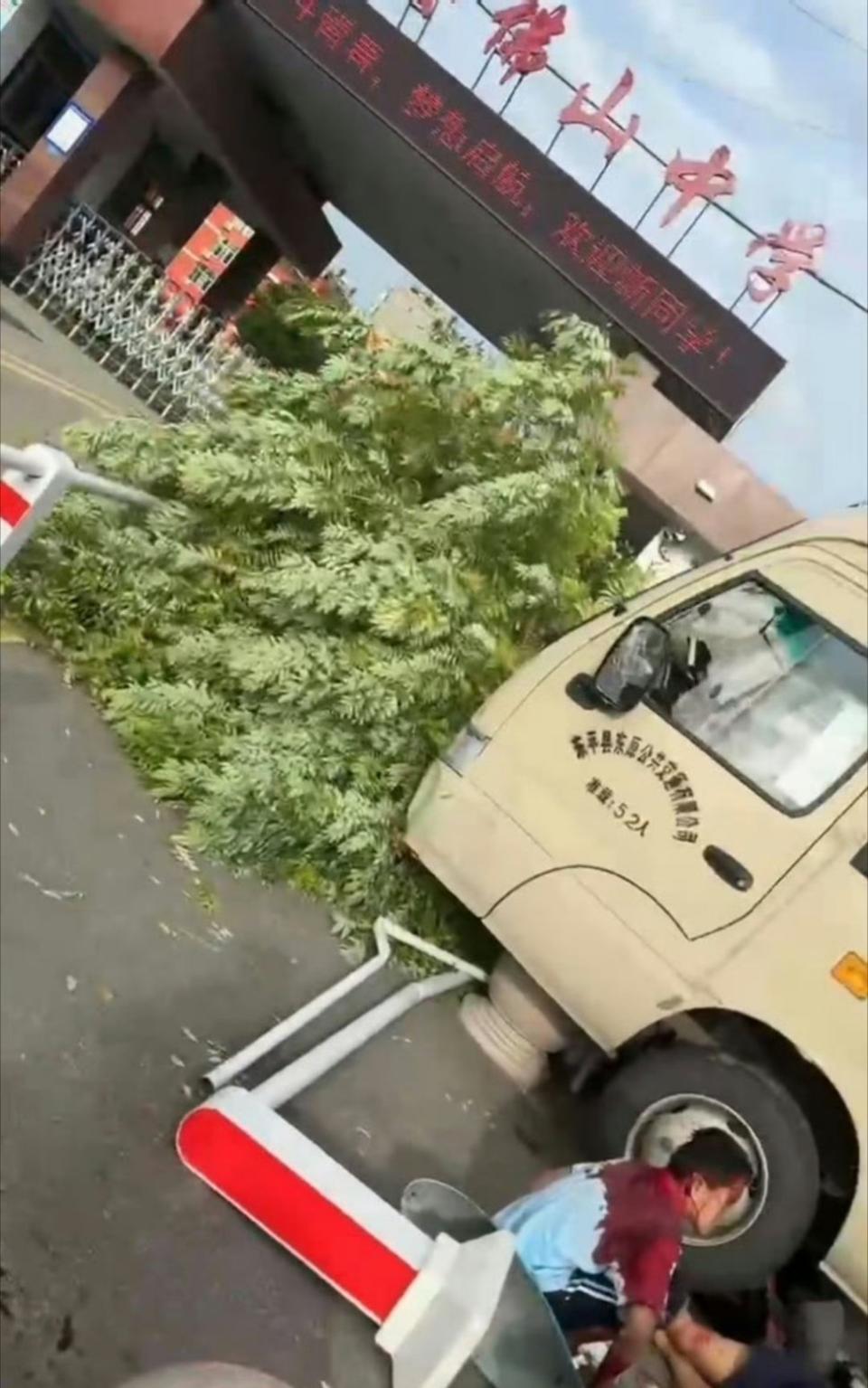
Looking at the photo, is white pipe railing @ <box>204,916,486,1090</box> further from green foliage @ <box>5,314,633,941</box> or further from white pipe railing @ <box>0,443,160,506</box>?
white pipe railing @ <box>0,443,160,506</box>

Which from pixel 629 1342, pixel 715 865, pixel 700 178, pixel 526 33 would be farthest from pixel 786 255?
pixel 629 1342

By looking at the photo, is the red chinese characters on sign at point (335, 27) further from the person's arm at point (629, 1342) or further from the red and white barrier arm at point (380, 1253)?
the person's arm at point (629, 1342)

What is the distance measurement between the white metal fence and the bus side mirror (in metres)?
8.11

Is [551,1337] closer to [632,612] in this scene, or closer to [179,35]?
[632,612]

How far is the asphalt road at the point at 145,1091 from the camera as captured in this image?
115 inches

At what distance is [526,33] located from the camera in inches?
360

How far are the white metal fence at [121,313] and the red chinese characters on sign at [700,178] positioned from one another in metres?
4.28

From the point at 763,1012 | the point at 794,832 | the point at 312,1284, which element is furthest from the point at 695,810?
the point at 312,1284

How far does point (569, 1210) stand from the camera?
10.8 ft

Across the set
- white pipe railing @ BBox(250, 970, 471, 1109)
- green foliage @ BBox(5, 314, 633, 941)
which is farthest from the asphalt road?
green foliage @ BBox(5, 314, 633, 941)

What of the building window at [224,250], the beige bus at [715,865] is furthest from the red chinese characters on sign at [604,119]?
the building window at [224,250]

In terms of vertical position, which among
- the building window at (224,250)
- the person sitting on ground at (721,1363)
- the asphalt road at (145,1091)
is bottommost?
the asphalt road at (145,1091)

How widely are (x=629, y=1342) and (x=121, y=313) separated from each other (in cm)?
1130

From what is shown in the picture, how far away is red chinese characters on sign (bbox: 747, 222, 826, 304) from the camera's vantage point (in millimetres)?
8047
